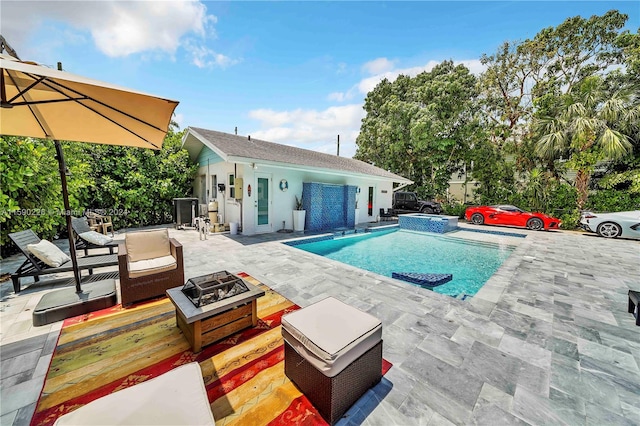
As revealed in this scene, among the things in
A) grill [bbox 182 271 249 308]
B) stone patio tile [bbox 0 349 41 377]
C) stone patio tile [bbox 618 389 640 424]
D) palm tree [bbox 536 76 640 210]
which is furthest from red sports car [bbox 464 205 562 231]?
stone patio tile [bbox 0 349 41 377]

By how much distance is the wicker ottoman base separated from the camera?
1.76 metres

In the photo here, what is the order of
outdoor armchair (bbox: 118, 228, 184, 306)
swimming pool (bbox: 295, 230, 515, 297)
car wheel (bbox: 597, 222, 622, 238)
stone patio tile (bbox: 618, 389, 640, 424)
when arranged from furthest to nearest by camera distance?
1. car wheel (bbox: 597, 222, 622, 238)
2. swimming pool (bbox: 295, 230, 515, 297)
3. outdoor armchair (bbox: 118, 228, 184, 306)
4. stone patio tile (bbox: 618, 389, 640, 424)

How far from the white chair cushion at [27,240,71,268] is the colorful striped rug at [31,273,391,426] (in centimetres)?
154

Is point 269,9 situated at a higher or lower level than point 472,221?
higher

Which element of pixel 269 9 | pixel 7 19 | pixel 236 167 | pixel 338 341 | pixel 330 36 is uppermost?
pixel 330 36

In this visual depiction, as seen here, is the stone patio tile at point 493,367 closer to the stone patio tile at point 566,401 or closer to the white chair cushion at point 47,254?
the stone patio tile at point 566,401

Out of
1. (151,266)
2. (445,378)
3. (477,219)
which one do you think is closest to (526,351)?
(445,378)

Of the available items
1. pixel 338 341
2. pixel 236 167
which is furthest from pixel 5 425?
pixel 236 167

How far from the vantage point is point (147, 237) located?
398 centimetres

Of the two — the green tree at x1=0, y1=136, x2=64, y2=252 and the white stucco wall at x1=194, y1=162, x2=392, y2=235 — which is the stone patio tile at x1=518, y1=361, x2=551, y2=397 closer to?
the green tree at x1=0, y1=136, x2=64, y2=252

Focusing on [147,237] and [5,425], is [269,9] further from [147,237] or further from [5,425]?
[5,425]

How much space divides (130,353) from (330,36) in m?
11.1

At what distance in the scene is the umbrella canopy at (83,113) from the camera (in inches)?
93.1

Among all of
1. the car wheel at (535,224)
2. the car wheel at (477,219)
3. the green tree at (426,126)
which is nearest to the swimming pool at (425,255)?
the car wheel at (477,219)
